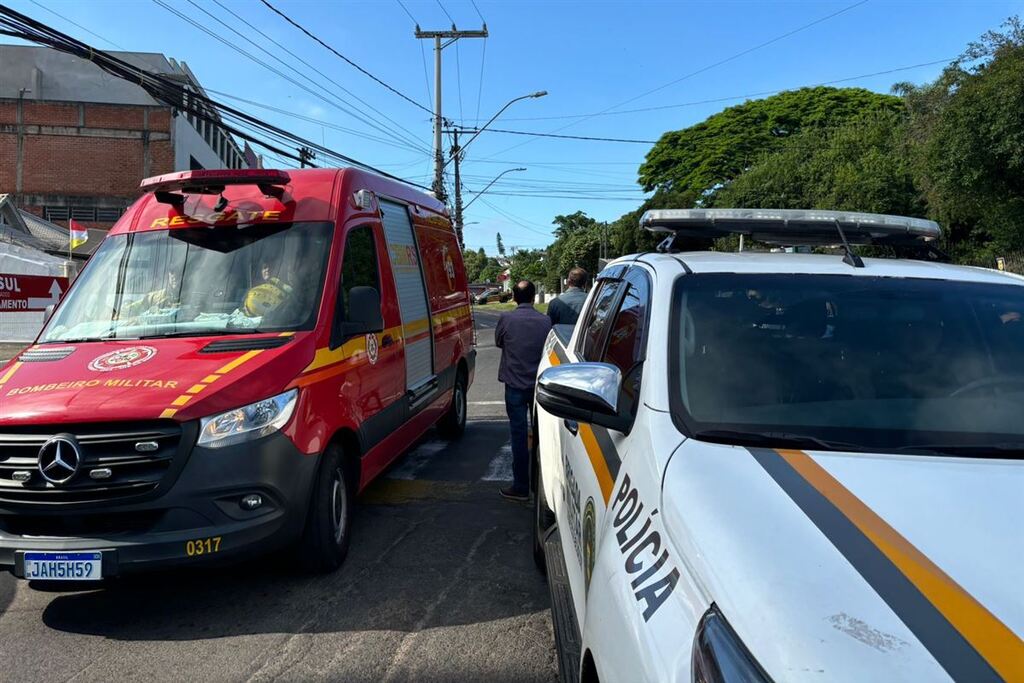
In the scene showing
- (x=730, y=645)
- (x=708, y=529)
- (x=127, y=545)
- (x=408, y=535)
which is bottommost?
(x=408, y=535)

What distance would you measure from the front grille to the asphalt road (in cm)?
74

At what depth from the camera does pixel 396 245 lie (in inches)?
238

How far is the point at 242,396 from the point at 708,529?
9.05 ft

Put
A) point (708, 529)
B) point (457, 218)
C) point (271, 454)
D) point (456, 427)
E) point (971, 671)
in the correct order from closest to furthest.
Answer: point (971, 671), point (708, 529), point (271, 454), point (456, 427), point (457, 218)

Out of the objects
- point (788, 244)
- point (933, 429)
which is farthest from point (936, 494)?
point (788, 244)

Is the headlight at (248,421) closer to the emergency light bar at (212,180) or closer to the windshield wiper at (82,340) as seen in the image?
the windshield wiper at (82,340)

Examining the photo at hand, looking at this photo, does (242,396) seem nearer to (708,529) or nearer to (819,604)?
(708,529)

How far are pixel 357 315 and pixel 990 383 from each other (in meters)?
3.40

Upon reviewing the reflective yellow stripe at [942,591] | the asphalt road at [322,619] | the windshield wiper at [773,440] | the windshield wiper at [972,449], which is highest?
the windshield wiper at [773,440]

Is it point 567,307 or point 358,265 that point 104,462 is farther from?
point 567,307

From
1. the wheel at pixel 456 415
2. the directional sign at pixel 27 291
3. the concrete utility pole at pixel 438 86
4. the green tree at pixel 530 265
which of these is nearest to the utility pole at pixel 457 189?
the concrete utility pole at pixel 438 86

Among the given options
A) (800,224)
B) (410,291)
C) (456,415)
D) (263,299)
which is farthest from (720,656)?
(456,415)

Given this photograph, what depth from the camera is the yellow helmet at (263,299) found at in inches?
174

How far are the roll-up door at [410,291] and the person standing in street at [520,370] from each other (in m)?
0.79
